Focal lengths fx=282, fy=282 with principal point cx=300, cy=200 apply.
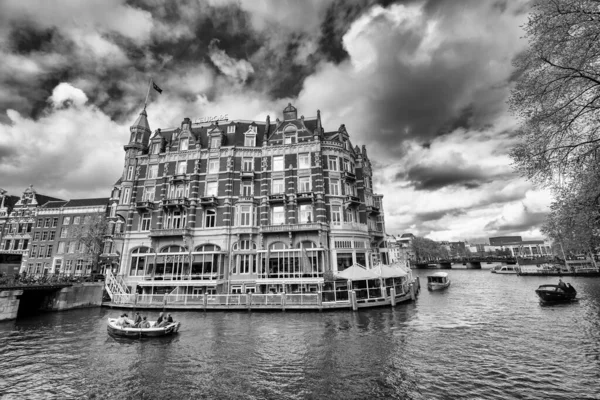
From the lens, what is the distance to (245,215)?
131 feet

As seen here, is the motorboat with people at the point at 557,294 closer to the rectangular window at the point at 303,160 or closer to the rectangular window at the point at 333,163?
the rectangular window at the point at 333,163

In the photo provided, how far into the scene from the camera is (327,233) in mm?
38406

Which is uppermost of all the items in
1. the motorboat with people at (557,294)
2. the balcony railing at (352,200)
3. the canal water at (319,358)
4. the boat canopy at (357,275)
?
the balcony railing at (352,200)

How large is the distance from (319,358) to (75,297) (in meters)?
34.3

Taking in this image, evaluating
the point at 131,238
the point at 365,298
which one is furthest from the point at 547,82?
the point at 131,238

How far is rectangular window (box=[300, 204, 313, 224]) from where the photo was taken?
38.8m

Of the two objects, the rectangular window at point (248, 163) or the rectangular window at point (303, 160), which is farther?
the rectangular window at point (248, 163)

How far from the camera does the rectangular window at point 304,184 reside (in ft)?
132

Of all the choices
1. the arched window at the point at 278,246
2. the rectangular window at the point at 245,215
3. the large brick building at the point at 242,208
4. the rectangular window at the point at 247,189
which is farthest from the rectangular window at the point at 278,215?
the rectangular window at the point at 247,189

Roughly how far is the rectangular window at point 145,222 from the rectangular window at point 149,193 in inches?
100

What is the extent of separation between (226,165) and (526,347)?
1485 inches

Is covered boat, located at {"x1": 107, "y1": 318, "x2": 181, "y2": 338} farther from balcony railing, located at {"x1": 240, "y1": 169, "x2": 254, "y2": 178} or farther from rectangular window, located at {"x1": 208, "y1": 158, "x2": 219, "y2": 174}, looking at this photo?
rectangular window, located at {"x1": 208, "y1": 158, "x2": 219, "y2": 174}

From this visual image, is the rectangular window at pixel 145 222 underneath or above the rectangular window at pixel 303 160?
underneath

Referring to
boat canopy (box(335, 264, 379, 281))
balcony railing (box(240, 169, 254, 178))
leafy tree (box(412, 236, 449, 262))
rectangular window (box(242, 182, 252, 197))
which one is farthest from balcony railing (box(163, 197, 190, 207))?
leafy tree (box(412, 236, 449, 262))
